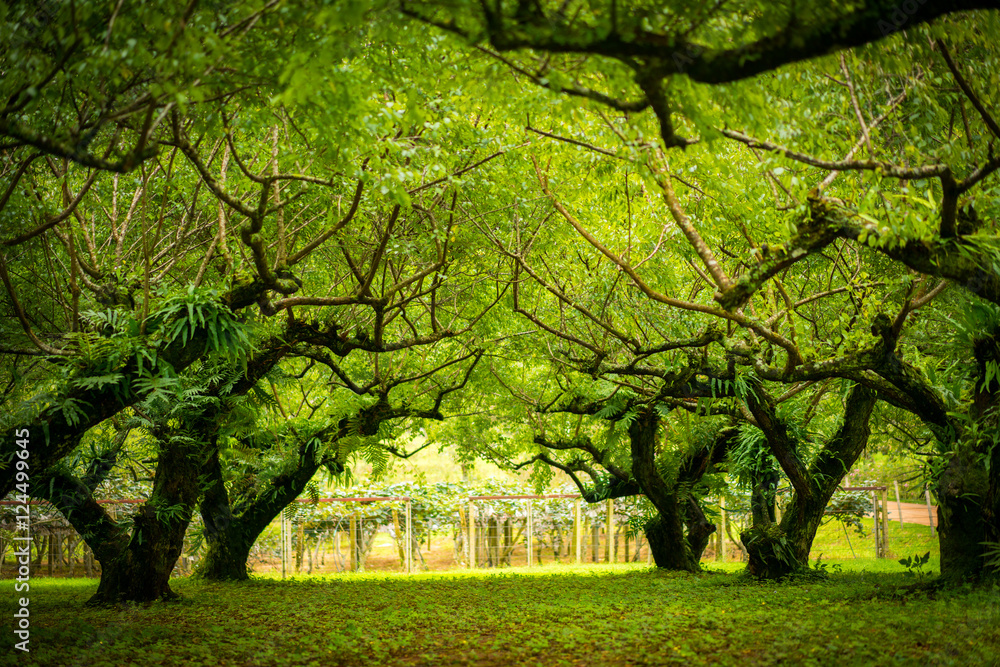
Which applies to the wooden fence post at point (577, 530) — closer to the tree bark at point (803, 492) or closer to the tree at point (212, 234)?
the tree bark at point (803, 492)

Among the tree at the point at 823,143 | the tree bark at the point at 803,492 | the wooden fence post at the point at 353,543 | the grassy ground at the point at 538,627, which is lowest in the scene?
the wooden fence post at the point at 353,543

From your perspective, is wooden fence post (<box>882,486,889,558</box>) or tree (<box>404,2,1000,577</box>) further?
wooden fence post (<box>882,486,889,558</box>)

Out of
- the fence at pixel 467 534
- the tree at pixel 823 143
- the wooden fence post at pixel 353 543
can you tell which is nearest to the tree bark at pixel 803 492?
the tree at pixel 823 143

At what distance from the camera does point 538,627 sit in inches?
252

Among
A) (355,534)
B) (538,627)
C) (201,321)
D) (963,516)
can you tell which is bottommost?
(355,534)

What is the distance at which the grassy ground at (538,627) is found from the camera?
16.2ft

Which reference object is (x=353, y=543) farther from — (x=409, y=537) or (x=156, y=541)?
(x=156, y=541)

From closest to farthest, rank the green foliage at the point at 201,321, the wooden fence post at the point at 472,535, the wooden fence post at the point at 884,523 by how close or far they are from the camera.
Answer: the green foliage at the point at 201,321, the wooden fence post at the point at 884,523, the wooden fence post at the point at 472,535

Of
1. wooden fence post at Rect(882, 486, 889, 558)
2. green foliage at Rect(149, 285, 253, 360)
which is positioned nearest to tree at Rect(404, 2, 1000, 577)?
green foliage at Rect(149, 285, 253, 360)

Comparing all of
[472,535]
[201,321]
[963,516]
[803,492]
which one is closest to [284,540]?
[472,535]

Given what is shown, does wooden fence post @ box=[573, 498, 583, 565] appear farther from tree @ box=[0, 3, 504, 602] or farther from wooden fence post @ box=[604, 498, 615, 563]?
tree @ box=[0, 3, 504, 602]

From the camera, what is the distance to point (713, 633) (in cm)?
578

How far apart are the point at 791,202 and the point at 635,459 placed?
5823 millimetres

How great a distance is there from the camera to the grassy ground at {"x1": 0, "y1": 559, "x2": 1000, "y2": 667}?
4.94 m
